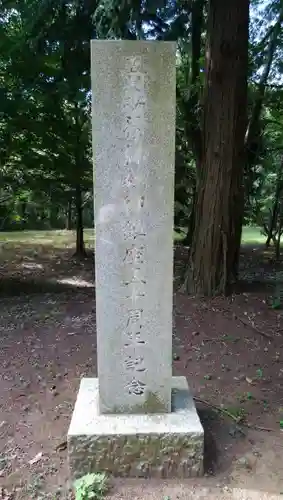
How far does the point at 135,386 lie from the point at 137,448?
0.34 m

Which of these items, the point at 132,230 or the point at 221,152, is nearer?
the point at 132,230

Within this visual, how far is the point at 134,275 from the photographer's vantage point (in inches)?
88.0

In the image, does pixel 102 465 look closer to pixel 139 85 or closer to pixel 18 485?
pixel 18 485

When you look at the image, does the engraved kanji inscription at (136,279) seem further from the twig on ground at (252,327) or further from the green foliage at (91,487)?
the twig on ground at (252,327)

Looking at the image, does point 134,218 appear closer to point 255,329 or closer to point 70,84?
point 255,329

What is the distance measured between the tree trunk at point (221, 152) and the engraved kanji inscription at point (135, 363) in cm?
264

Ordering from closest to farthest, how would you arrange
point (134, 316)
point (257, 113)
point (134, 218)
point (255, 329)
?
1. point (134, 218)
2. point (134, 316)
3. point (255, 329)
4. point (257, 113)

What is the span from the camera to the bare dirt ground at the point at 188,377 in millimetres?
2326

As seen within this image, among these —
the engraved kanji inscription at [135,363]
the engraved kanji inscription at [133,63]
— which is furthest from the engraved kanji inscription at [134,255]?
the engraved kanji inscription at [133,63]

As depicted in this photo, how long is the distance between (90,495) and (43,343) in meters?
2.04

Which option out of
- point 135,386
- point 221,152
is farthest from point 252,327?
point 135,386

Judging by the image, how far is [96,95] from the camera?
81.3 inches

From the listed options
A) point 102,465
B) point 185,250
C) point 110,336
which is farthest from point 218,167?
point 185,250

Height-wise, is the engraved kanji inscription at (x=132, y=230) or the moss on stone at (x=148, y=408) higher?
the engraved kanji inscription at (x=132, y=230)
